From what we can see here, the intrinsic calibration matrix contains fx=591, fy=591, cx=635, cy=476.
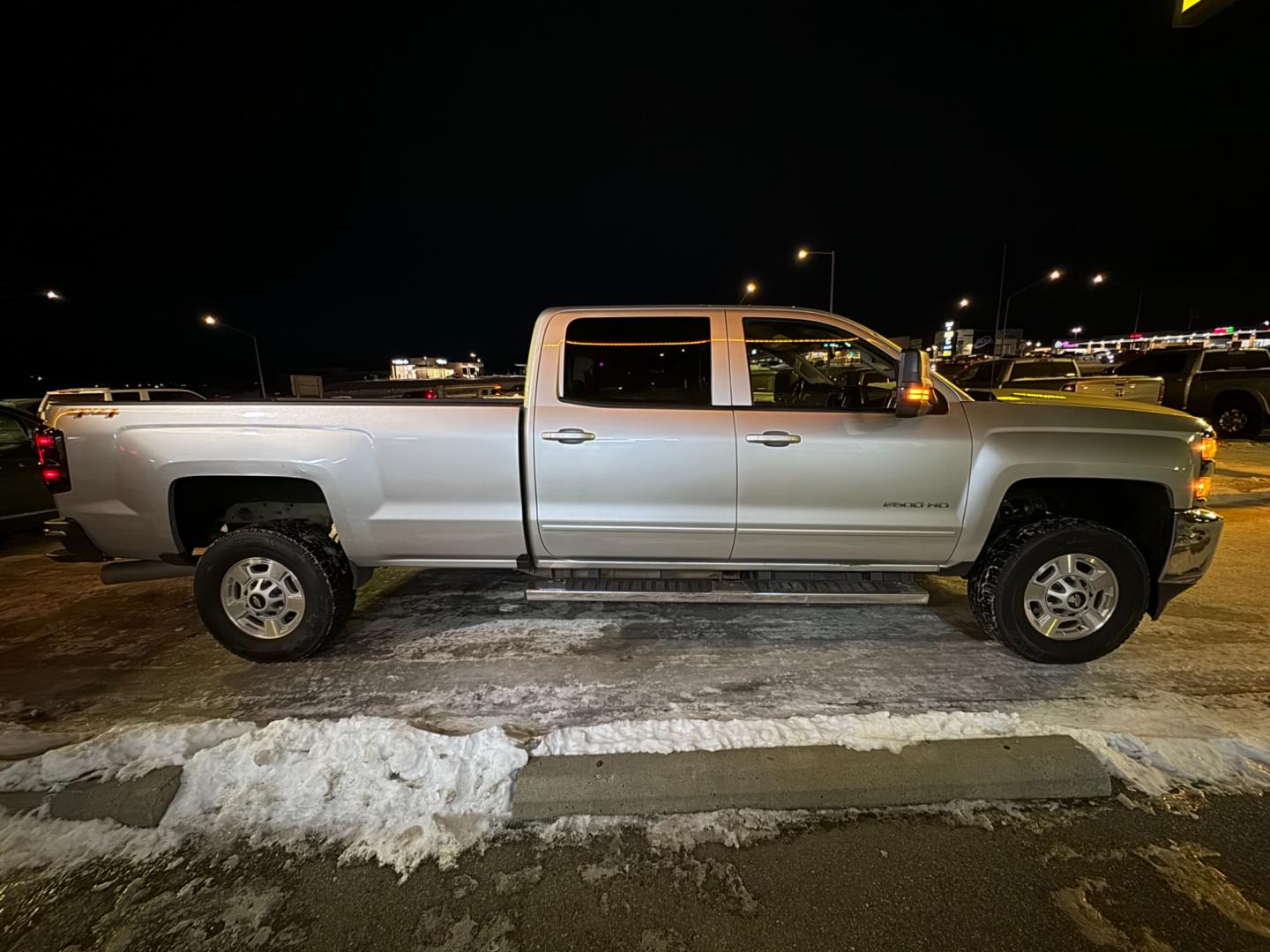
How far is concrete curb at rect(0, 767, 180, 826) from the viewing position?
2393 mm

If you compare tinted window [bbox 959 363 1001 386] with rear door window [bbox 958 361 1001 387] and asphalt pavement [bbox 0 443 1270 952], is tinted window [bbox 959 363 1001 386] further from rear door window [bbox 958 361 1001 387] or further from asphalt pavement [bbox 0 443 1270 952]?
asphalt pavement [bbox 0 443 1270 952]

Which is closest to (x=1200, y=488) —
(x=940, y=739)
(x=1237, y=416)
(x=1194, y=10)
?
(x=940, y=739)

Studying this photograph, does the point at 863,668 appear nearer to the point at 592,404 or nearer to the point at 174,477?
the point at 592,404

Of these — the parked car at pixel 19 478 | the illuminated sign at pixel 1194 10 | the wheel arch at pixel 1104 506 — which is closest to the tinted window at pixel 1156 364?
the illuminated sign at pixel 1194 10

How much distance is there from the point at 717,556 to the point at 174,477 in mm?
3273

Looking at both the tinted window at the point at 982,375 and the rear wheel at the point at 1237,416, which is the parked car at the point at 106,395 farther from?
the rear wheel at the point at 1237,416

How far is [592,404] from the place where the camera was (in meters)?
3.55

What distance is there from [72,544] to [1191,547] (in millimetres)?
6639

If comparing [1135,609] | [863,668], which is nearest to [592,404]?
[863,668]

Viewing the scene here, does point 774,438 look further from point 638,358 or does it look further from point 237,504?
point 237,504

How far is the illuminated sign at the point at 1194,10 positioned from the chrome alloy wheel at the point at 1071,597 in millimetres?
5715

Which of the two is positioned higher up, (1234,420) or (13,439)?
(13,439)

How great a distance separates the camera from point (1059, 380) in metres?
13.2

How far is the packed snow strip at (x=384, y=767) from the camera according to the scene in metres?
2.28
